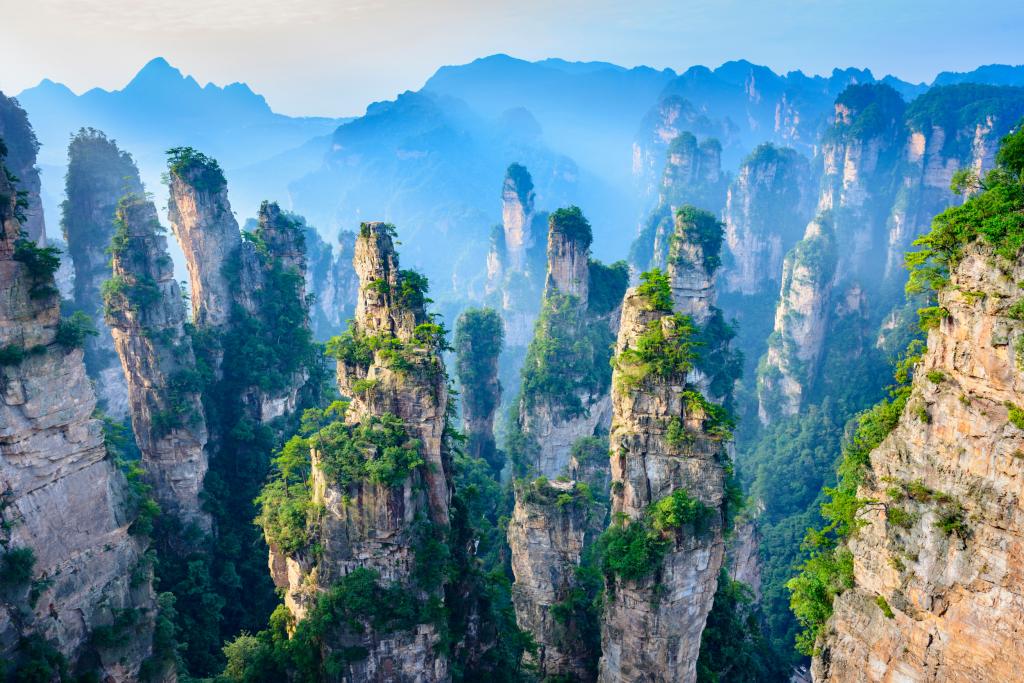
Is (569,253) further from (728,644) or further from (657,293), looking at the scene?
(728,644)

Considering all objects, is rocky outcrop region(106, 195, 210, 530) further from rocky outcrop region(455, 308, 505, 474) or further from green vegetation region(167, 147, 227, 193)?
rocky outcrop region(455, 308, 505, 474)

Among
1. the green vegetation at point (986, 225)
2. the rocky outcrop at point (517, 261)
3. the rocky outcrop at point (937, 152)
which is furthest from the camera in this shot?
the rocky outcrop at point (517, 261)

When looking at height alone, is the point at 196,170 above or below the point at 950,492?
above

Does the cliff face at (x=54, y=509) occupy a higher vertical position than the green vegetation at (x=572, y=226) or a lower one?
lower

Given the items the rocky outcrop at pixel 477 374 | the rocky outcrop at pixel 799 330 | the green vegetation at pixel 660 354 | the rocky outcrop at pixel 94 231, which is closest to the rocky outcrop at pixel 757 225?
the rocky outcrop at pixel 799 330

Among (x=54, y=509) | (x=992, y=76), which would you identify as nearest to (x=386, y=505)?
(x=54, y=509)

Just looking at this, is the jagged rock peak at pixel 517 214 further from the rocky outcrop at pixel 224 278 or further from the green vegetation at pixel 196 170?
the green vegetation at pixel 196 170
